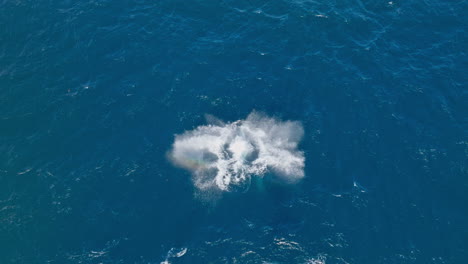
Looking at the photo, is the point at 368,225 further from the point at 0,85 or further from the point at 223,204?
the point at 0,85

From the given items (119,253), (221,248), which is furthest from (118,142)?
(221,248)

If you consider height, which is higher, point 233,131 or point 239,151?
point 233,131

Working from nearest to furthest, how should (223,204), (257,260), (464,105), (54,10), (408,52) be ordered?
(257,260) → (223,204) → (464,105) → (408,52) → (54,10)

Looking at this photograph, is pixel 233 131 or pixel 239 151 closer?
pixel 239 151

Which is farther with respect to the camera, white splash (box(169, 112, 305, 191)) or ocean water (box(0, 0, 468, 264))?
white splash (box(169, 112, 305, 191))
